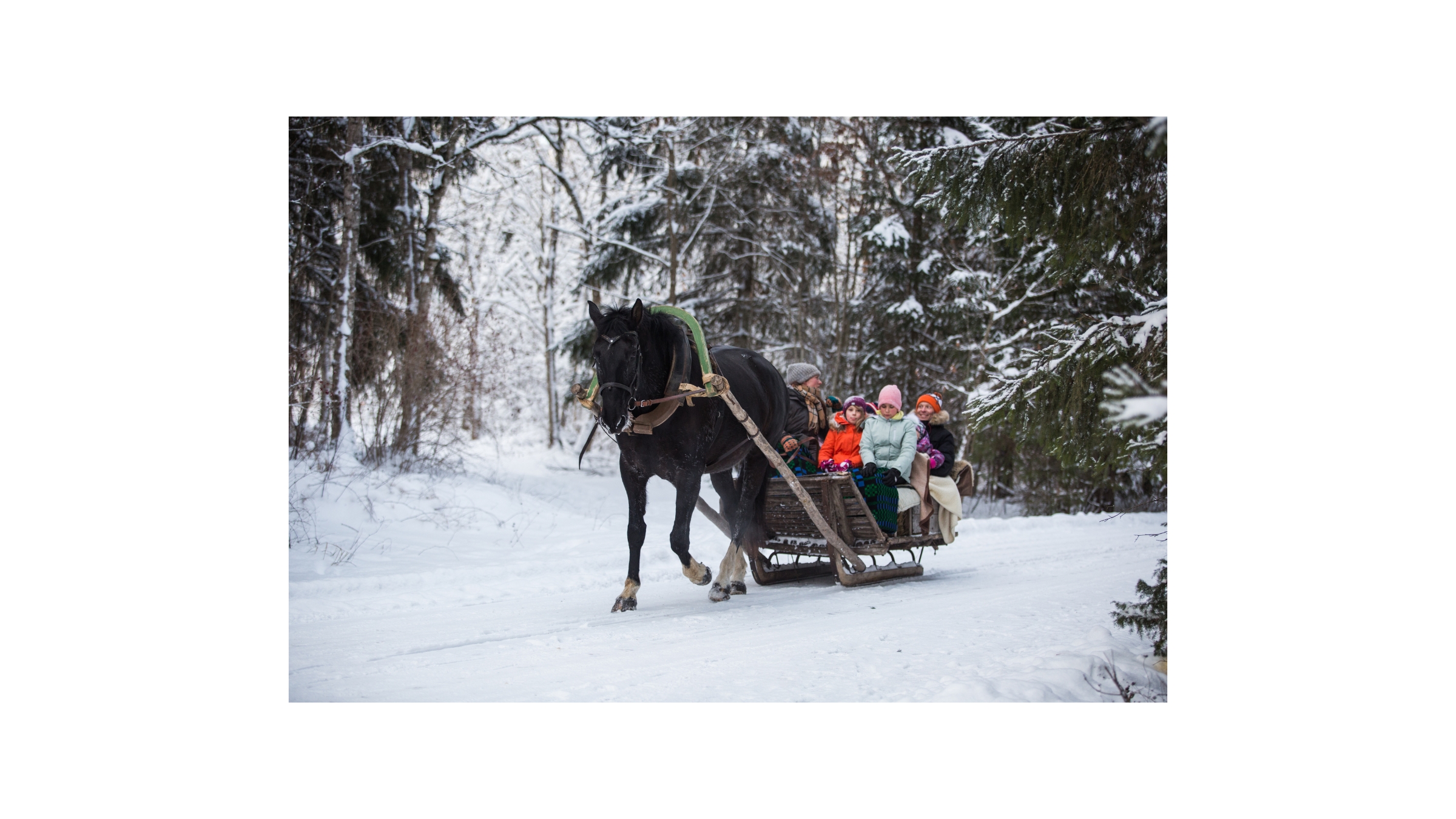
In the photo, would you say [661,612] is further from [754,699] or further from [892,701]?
[892,701]

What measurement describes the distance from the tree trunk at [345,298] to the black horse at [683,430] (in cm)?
299

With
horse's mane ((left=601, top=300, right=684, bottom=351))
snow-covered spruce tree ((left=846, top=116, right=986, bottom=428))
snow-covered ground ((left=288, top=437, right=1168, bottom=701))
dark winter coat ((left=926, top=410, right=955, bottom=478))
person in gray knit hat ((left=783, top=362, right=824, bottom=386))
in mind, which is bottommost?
snow-covered ground ((left=288, top=437, right=1168, bottom=701))

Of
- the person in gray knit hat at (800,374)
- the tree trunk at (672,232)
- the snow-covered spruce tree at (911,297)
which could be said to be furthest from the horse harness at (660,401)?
the tree trunk at (672,232)

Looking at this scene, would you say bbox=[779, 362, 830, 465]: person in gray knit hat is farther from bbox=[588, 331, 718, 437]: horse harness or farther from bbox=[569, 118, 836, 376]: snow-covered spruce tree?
bbox=[569, 118, 836, 376]: snow-covered spruce tree

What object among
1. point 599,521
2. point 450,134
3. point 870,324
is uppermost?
point 450,134

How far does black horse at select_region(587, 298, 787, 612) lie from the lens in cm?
413

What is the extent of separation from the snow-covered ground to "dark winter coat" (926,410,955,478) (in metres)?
0.72

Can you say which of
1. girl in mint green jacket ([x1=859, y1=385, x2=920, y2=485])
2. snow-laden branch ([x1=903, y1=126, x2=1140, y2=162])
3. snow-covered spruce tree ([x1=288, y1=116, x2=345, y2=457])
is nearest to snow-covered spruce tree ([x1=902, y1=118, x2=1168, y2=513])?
snow-laden branch ([x1=903, y1=126, x2=1140, y2=162])

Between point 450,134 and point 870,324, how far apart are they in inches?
192

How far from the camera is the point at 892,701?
3.13 m

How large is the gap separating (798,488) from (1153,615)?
6.46 feet

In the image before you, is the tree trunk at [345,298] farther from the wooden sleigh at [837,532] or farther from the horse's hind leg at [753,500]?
the wooden sleigh at [837,532]
